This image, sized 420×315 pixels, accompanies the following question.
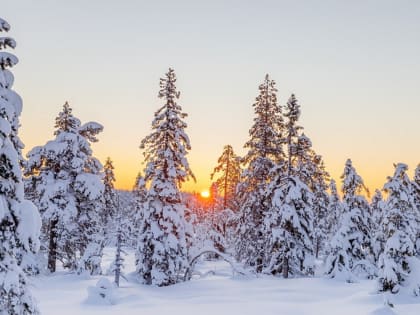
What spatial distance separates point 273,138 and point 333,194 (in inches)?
1513

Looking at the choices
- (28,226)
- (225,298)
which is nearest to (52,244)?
(225,298)

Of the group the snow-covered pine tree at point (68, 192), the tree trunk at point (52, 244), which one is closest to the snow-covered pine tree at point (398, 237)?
the snow-covered pine tree at point (68, 192)

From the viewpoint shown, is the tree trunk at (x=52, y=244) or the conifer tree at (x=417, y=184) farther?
the conifer tree at (x=417, y=184)

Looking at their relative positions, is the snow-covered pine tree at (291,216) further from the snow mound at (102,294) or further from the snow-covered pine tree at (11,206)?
the snow-covered pine tree at (11,206)

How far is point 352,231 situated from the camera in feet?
107

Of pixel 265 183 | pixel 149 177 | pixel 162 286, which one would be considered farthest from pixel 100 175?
pixel 265 183

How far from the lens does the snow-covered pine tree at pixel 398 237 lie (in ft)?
73.7

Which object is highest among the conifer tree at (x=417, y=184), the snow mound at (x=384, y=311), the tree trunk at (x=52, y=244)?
the conifer tree at (x=417, y=184)

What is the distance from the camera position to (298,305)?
2034 cm

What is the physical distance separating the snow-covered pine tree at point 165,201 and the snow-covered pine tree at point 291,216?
6.42 m

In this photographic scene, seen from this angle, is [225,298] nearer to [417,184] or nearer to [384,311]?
[384,311]

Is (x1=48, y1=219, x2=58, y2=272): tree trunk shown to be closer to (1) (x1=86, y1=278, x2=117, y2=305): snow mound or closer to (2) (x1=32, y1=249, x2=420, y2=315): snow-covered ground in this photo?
(2) (x1=32, y1=249, x2=420, y2=315): snow-covered ground

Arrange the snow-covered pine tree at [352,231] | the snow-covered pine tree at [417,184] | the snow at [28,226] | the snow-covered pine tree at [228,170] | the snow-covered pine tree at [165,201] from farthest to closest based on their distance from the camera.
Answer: the snow-covered pine tree at [228,170], the snow-covered pine tree at [352,231], the snow-covered pine tree at [417,184], the snow-covered pine tree at [165,201], the snow at [28,226]

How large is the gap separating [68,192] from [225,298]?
572 inches
